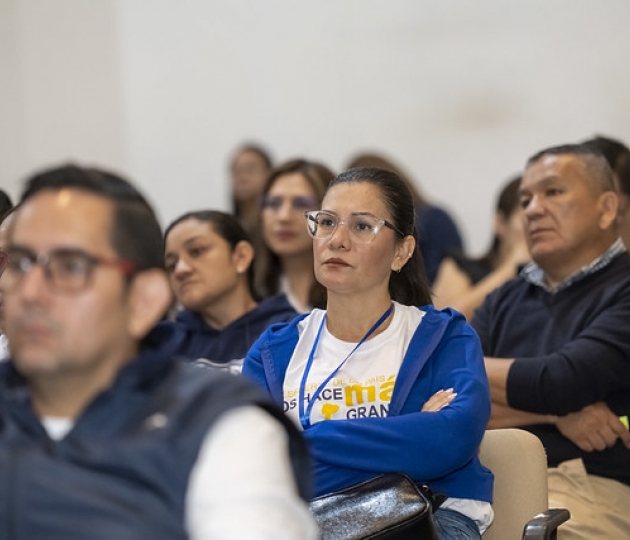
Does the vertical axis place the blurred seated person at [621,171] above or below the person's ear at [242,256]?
above

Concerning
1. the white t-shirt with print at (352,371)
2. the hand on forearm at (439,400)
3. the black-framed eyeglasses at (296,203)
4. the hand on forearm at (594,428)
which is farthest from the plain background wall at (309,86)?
the hand on forearm at (439,400)

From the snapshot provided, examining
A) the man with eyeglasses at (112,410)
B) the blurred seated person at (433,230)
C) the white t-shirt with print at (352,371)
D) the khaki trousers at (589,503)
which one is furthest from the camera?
the blurred seated person at (433,230)

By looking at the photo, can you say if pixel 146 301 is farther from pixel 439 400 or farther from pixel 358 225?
pixel 358 225

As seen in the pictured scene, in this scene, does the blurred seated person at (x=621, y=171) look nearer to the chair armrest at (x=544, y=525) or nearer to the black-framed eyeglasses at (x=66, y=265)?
the chair armrest at (x=544, y=525)

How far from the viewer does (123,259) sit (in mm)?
1675

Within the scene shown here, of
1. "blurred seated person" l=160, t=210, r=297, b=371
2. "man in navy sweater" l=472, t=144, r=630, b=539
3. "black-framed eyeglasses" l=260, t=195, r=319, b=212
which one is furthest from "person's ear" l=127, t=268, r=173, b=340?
"black-framed eyeglasses" l=260, t=195, r=319, b=212

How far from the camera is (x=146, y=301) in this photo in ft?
5.67

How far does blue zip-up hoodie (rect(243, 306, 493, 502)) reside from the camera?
252cm

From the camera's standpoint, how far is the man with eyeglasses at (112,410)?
1.54 meters

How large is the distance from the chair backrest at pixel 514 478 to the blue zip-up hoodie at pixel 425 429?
74 millimetres

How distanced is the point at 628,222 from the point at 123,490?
2.93 m

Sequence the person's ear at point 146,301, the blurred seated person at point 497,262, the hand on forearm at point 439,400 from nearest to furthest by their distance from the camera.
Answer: the person's ear at point 146,301, the hand on forearm at point 439,400, the blurred seated person at point 497,262

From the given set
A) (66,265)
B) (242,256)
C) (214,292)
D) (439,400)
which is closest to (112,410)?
(66,265)

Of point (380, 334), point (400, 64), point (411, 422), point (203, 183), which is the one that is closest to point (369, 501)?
point (411, 422)
